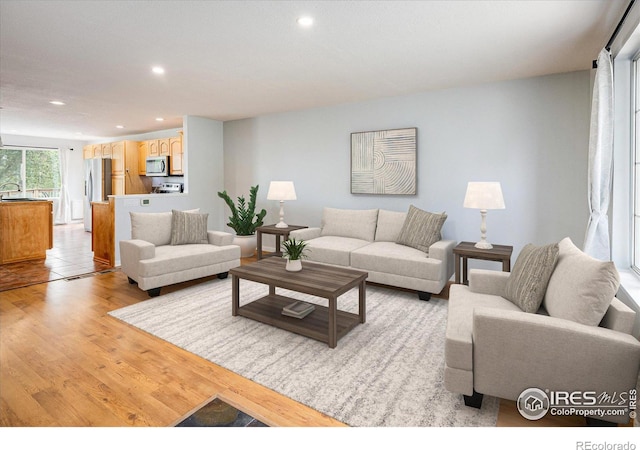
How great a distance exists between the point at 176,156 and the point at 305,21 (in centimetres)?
544

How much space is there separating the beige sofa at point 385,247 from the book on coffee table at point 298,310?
113cm

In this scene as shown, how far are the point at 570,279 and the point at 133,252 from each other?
12.8 feet

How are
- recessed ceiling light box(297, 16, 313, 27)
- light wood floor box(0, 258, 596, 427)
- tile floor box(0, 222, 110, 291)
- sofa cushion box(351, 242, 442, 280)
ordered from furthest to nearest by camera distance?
tile floor box(0, 222, 110, 291) → sofa cushion box(351, 242, 442, 280) → recessed ceiling light box(297, 16, 313, 27) → light wood floor box(0, 258, 596, 427)

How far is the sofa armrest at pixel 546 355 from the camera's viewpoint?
171 centimetres

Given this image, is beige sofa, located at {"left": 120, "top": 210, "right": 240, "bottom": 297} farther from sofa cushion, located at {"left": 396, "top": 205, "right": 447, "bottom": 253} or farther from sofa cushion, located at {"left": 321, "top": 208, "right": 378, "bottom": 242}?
sofa cushion, located at {"left": 396, "top": 205, "right": 447, "bottom": 253}

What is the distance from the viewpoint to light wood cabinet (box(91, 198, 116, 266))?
5.30m

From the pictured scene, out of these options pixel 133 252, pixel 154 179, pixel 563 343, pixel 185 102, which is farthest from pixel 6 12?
pixel 154 179

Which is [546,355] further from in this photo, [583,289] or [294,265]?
[294,265]

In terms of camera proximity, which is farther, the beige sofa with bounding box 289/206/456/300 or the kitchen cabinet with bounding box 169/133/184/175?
the kitchen cabinet with bounding box 169/133/184/175

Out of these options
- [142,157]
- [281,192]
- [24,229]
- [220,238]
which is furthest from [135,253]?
[142,157]

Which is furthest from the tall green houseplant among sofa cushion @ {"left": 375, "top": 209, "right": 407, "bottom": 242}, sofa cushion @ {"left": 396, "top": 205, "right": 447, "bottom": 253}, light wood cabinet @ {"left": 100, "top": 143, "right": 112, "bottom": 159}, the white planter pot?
light wood cabinet @ {"left": 100, "top": 143, "right": 112, "bottom": 159}

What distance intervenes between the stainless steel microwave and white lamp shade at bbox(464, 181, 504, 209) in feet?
19.8

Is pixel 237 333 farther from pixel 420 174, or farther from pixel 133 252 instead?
pixel 420 174

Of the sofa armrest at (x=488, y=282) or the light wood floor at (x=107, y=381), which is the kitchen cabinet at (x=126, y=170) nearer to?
the light wood floor at (x=107, y=381)
